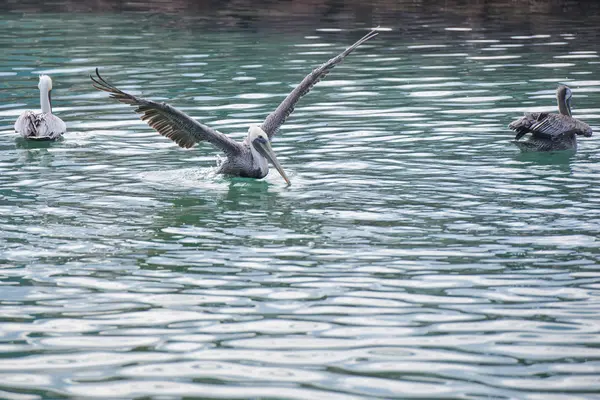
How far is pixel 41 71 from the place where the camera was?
23344 millimetres

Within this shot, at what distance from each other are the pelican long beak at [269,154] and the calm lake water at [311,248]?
161 millimetres

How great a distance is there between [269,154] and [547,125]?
12.3 ft

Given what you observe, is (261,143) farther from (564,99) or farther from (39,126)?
(564,99)

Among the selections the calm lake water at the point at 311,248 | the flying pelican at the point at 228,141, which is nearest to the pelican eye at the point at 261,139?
the flying pelican at the point at 228,141

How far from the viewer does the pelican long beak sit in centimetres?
1372

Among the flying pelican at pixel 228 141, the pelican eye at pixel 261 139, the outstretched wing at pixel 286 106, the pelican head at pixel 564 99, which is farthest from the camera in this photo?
the pelican head at pixel 564 99

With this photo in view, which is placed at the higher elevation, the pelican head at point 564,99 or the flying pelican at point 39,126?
the pelican head at point 564,99

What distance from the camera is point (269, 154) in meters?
14.0

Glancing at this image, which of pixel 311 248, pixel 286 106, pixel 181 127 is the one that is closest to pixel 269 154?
pixel 181 127

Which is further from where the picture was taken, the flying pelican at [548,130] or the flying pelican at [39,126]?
the flying pelican at [39,126]

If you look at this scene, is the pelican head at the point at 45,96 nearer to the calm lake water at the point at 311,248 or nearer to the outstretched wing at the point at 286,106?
the calm lake water at the point at 311,248

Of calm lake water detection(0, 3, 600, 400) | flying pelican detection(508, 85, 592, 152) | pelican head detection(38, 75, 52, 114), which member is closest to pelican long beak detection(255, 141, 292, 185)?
calm lake water detection(0, 3, 600, 400)

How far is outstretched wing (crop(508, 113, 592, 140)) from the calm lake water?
1.06ft

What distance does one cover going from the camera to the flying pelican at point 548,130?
1524cm
